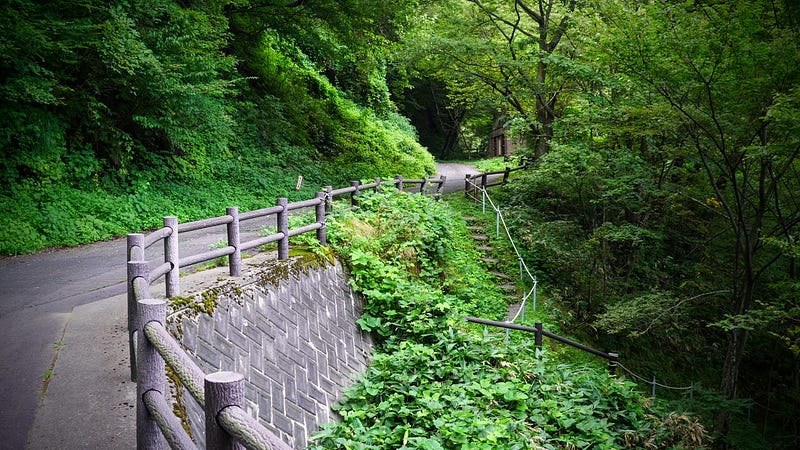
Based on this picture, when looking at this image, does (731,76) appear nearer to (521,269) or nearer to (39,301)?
(521,269)

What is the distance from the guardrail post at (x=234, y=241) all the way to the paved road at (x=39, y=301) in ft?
6.54

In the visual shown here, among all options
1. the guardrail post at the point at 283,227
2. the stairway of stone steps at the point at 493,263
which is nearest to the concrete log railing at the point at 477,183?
the stairway of stone steps at the point at 493,263

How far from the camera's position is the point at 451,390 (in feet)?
22.4

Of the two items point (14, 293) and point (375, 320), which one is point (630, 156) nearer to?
point (375, 320)

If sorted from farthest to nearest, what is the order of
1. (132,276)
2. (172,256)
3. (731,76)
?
(731,76) → (172,256) → (132,276)

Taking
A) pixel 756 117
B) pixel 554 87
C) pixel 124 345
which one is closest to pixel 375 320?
pixel 124 345

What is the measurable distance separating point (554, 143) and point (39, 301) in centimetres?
1321

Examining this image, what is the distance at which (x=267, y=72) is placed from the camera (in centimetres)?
1984

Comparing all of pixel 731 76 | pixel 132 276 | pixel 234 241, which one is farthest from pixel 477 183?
pixel 132 276

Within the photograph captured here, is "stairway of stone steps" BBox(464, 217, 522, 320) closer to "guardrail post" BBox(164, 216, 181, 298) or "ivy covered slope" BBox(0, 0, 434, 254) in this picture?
"ivy covered slope" BBox(0, 0, 434, 254)

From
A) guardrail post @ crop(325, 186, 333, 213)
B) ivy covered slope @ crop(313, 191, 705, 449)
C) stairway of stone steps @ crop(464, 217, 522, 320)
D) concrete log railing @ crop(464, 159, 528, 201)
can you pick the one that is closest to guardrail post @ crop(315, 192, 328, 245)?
ivy covered slope @ crop(313, 191, 705, 449)

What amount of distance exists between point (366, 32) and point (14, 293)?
516 inches

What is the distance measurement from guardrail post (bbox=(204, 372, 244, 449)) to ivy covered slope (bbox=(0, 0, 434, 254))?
31.8 ft

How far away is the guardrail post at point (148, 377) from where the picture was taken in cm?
292
